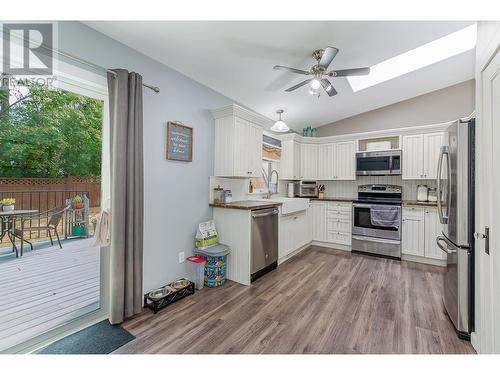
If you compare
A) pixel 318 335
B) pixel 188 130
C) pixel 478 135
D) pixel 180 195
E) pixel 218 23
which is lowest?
pixel 318 335

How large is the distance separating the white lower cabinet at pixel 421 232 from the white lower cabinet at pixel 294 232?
1.60m

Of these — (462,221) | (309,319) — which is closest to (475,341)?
(462,221)

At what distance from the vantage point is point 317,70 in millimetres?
2488

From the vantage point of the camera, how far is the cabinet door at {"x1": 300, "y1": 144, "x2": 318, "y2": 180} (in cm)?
491

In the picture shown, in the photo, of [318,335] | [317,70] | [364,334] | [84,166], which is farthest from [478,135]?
[84,166]

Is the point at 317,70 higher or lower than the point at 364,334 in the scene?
higher

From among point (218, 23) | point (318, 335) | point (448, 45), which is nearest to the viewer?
point (318, 335)

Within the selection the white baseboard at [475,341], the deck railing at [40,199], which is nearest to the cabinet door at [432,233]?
the white baseboard at [475,341]

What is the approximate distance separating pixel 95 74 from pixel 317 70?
7.17 ft

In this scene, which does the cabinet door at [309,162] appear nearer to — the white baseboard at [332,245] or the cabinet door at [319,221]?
the cabinet door at [319,221]

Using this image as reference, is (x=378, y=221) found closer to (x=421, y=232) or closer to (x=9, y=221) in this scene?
(x=421, y=232)

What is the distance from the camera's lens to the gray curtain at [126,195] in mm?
1979

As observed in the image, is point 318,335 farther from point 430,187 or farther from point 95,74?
point 430,187
